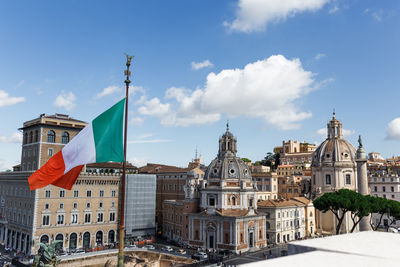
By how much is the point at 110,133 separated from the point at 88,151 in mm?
1275

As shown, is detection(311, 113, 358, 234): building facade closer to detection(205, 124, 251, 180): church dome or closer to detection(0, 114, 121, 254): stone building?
detection(205, 124, 251, 180): church dome

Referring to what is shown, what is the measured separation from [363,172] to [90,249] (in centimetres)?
4456

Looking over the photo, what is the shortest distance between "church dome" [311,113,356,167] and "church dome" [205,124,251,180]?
21.8 meters

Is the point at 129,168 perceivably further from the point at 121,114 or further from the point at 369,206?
the point at 121,114

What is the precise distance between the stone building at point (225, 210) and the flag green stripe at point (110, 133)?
41.1 m

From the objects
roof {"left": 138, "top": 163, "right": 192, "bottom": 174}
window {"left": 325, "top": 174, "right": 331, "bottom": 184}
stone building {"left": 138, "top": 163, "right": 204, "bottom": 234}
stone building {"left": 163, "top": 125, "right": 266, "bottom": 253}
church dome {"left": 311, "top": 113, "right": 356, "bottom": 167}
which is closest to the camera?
stone building {"left": 163, "top": 125, "right": 266, "bottom": 253}

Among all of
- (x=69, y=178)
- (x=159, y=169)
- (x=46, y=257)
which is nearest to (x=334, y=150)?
(x=159, y=169)

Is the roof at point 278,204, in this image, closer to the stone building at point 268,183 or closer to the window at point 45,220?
the stone building at point 268,183

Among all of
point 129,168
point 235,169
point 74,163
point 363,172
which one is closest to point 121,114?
point 74,163

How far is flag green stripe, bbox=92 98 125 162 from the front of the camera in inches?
628

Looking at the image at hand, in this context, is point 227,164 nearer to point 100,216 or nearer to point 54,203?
point 100,216

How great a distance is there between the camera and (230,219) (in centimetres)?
5469

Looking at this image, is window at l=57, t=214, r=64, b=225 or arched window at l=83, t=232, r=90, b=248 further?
arched window at l=83, t=232, r=90, b=248

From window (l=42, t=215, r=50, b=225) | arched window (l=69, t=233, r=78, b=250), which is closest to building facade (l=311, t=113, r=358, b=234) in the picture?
arched window (l=69, t=233, r=78, b=250)
